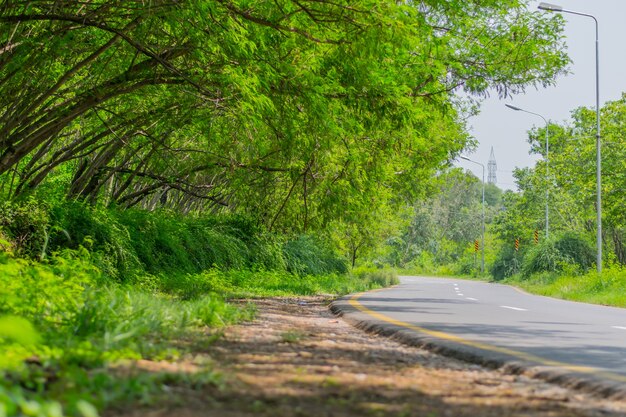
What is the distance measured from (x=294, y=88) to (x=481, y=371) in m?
7.19

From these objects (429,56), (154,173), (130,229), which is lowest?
(130,229)

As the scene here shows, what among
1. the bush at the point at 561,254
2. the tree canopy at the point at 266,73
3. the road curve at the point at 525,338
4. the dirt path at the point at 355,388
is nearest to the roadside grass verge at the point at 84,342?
the dirt path at the point at 355,388

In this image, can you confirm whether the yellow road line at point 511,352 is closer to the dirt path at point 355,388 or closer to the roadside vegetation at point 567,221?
the dirt path at point 355,388

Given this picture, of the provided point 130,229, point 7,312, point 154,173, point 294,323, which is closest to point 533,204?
point 154,173

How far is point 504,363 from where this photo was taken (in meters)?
6.93

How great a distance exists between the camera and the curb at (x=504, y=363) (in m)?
5.68

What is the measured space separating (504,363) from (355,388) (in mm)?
2347

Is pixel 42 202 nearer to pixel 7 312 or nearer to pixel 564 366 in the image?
pixel 7 312

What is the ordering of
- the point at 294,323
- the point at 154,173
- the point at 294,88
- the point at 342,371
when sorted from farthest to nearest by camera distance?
the point at 154,173
the point at 294,88
the point at 294,323
the point at 342,371

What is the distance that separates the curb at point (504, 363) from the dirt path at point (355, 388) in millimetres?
134

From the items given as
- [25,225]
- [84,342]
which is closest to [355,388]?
[84,342]

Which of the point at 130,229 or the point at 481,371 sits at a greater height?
the point at 130,229

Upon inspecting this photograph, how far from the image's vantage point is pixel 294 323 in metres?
10.5

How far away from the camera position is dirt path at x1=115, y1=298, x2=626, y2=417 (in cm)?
423
